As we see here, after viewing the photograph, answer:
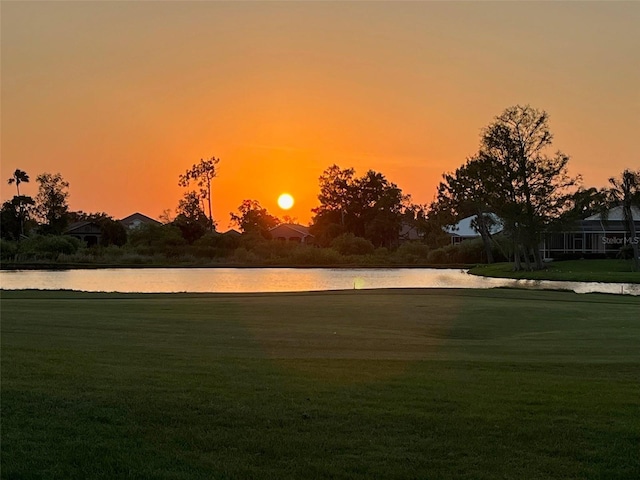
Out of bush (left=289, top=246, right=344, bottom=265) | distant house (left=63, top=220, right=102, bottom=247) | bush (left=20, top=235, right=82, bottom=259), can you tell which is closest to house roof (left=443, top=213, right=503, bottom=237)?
bush (left=289, top=246, right=344, bottom=265)

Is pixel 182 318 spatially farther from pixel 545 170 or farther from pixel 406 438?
pixel 545 170

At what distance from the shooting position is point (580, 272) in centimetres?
5316

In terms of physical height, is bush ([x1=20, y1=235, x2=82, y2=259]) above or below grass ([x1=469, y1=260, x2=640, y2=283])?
above

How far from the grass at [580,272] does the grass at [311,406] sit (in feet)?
115

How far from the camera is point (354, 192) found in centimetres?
10525

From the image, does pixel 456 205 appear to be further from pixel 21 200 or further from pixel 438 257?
pixel 21 200

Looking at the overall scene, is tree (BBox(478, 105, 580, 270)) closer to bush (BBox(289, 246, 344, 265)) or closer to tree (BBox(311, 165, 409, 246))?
bush (BBox(289, 246, 344, 265))

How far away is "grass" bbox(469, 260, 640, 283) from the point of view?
4688 cm

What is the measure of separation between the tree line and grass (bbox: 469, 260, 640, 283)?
87.1 inches

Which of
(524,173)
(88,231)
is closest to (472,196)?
(524,173)

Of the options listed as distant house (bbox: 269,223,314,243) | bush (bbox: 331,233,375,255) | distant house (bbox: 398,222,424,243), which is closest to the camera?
bush (bbox: 331,233,375,255)

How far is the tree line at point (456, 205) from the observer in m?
56.6

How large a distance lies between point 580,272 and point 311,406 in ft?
163

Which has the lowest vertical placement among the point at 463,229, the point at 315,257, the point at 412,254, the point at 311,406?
the point at 311,406
